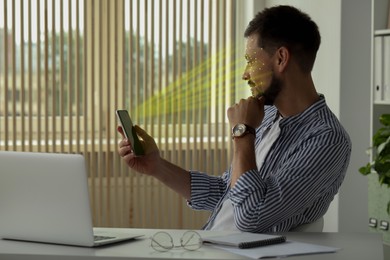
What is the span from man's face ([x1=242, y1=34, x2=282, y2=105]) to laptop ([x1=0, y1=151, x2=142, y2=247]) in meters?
0.75

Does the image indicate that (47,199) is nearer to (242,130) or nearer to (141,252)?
(141,252)

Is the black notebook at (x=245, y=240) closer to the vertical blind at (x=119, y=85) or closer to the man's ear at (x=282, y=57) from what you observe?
the man's ear at (x=282, y=57)

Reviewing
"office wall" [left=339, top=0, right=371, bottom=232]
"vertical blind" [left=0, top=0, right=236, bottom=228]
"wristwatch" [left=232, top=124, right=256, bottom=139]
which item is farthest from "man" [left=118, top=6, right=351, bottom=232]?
"vertical blind" [left=0, top=0, right=236, bottom=228]

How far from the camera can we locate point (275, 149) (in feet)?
9.26

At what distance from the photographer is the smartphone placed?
8.78 feet

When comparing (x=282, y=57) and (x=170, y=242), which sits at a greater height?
(x=282, y=57)

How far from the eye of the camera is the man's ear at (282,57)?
288 cm

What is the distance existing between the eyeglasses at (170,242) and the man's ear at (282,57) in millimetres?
760

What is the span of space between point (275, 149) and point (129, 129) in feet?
1.61

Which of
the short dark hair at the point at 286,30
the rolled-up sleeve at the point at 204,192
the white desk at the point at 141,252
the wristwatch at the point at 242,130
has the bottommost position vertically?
the white desk at the point at 141,252

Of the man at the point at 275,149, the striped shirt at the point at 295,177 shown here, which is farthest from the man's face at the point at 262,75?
the striped shirt at the point at 295,177

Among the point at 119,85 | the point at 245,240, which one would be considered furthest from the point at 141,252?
the point at 119,85

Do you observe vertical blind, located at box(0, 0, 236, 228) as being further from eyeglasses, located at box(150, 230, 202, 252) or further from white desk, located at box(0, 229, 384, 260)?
eyeglasses, located at box(150, 230, 202, 252)

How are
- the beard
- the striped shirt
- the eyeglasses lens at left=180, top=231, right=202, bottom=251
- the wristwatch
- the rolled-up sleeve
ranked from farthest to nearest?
the rolled-up sleeve
the beard
the wristwatch
the striped shirt
the eyeglasses lens at left=180, top=231, right=202, bottom=251
